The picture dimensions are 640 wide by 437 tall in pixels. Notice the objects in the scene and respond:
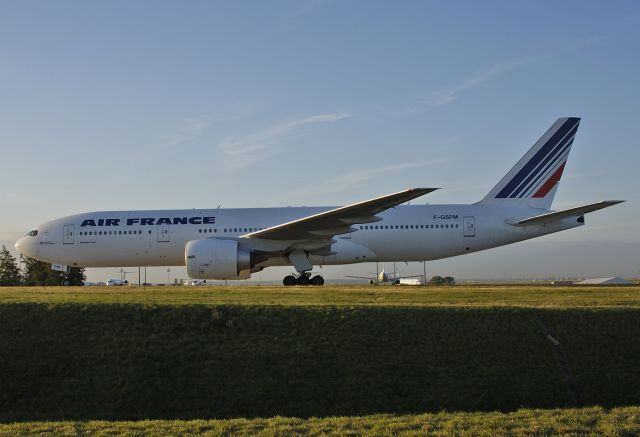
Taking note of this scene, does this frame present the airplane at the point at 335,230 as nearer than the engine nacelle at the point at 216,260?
No

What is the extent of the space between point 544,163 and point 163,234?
52.6ft

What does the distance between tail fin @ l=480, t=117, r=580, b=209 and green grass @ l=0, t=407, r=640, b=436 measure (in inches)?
745

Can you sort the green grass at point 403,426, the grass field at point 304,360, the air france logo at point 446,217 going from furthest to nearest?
the air france logo at point 446,217 → the grass field at point 304,360 → the green grass at point 403,426

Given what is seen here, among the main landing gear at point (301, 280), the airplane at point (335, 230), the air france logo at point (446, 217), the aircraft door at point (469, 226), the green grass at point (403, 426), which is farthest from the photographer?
the air france logo at point (446, 217)

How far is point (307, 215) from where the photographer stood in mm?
24500

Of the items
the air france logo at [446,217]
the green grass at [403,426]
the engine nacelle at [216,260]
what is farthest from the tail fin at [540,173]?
the green grass at [403,426]

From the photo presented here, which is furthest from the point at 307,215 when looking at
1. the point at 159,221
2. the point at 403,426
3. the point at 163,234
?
the point at 403,426

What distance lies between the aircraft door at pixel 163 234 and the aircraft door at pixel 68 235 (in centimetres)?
391

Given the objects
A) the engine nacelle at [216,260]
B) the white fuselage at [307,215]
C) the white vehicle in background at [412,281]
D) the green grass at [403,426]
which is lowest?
the green grass at [403,426]

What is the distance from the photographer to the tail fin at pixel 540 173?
25.1m

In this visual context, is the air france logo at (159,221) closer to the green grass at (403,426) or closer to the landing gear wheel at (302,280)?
the landing gear wheel at (302,280)

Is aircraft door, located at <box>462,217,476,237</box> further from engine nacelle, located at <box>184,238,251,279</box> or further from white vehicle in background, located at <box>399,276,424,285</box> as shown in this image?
white vehicle in background, located at <box>399,276,424,285</box>

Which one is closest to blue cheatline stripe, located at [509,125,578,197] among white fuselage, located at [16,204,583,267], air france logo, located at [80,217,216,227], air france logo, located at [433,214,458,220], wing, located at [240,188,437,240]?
white fuselage, located at [16,204,583,267]

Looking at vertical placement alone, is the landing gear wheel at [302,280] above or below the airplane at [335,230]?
below
